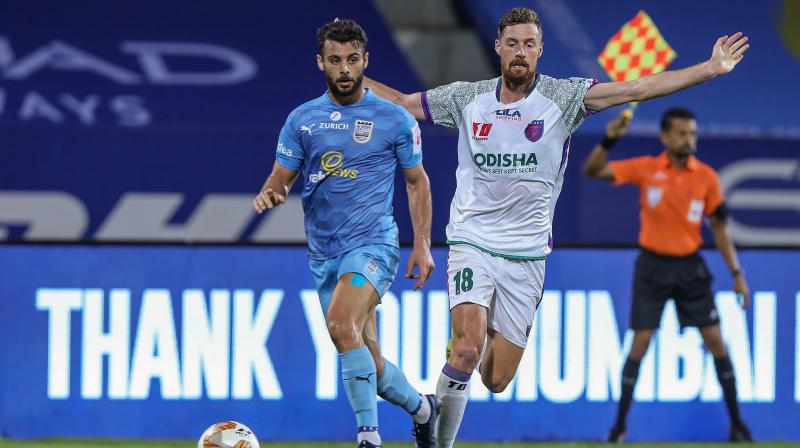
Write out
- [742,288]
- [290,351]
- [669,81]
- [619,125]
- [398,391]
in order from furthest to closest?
[742,288], [290,351], [619,125], [398,391], [669,81]

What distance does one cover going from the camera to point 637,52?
816 cm

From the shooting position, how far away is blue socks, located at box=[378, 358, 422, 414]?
267 inches

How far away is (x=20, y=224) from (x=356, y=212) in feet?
14.7

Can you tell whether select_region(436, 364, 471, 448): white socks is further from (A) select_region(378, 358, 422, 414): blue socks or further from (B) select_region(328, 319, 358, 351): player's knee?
(B) select_region(328, 319, 358, 351): player's knee

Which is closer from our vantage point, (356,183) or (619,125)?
(356,183)

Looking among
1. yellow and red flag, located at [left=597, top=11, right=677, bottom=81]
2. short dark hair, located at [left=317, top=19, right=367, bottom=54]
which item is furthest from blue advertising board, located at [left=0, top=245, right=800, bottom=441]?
short dark hair, located at [left=317, top=19, right=367, bottom=54]

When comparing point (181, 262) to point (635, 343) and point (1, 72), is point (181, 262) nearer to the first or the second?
point (635, 343)

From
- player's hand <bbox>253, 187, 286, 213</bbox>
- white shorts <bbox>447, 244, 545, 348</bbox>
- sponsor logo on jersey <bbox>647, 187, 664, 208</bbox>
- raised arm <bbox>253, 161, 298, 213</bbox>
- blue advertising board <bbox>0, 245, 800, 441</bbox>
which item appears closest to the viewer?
player's hand <bbox>253, 187, 286, 213</bbox>

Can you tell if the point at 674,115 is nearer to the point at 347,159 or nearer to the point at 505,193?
the point at 505,193

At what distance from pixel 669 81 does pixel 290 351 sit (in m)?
3.49

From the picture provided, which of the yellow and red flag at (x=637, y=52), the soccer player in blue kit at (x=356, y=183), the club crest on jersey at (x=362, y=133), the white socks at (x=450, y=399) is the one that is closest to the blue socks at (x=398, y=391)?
the soccer player in blue kit at (x=356, y=183)

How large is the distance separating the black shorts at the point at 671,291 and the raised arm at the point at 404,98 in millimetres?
2596

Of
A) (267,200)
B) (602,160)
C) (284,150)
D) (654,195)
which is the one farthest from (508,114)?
(654,195)

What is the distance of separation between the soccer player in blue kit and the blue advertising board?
198 centimetres
